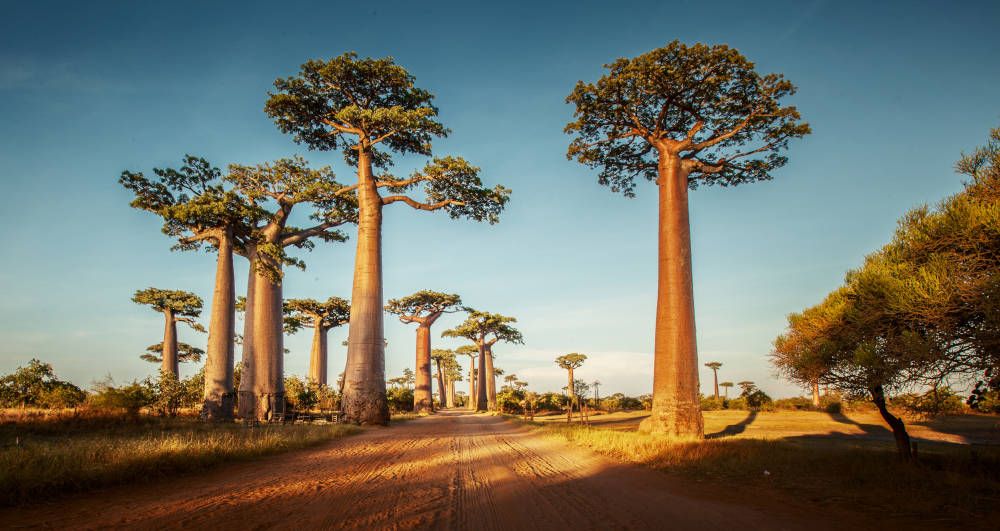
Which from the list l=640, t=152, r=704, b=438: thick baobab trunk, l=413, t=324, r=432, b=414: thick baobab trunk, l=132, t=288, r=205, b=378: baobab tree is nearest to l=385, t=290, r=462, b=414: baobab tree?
l=413, t=324, r=432, b=414: thick baobab trunk

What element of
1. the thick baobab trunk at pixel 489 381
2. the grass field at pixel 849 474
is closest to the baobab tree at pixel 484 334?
the thick baobab trunk at pixel 489 381

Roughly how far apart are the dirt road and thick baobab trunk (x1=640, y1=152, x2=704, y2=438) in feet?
16.3

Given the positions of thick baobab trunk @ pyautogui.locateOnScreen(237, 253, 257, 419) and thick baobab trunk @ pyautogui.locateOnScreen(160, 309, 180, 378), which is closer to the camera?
thick baobab trunk @ pyautogui.locateOnScreen(237, 253, 257, 419)

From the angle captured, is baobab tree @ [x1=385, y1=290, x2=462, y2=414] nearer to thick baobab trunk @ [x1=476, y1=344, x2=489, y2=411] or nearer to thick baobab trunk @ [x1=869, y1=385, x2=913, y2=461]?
thick baobab trunk @ [x1=476, y1=344, x2=489, y2=411]

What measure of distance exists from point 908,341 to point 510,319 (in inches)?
1495

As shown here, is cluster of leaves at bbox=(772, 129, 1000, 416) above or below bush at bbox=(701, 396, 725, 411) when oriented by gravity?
above

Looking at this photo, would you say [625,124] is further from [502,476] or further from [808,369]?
[502,476]

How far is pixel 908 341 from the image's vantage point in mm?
6500

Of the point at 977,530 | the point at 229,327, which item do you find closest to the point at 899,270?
the point at 977,530

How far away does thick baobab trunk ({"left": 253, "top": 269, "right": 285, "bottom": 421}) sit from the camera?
21.2 meters

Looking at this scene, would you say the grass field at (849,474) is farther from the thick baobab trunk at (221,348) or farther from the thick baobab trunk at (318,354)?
the thick baobab trunk at (318,354)

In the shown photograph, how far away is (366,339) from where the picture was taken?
739 inches

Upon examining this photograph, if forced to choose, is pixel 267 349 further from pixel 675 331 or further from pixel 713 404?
pixel 713 404

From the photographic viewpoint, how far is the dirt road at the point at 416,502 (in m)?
4.09
